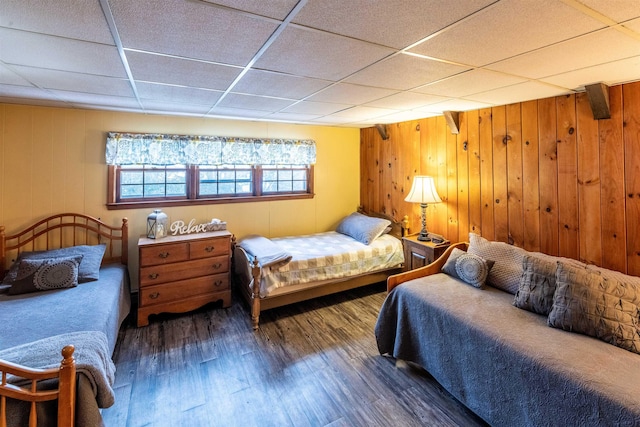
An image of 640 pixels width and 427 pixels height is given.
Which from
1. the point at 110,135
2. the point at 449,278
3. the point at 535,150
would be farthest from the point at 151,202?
the point at 535,150

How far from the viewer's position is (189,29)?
1.37 m

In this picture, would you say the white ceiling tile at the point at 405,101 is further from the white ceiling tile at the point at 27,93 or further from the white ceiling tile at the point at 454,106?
the white ceiling tile at the point at 27,93

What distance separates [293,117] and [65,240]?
2818mm

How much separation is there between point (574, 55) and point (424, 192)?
73.6 inches

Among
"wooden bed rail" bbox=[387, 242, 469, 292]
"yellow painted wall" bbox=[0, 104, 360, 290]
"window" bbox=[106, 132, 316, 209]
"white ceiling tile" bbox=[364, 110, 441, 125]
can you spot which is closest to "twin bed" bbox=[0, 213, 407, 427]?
"yellow painted wall" bbox=[0, 104, 360, 290]

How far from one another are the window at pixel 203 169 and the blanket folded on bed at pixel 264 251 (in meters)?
0.66

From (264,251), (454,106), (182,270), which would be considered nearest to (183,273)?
(182,270)

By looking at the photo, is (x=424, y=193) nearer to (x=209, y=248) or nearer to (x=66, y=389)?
(x=209, y=248)

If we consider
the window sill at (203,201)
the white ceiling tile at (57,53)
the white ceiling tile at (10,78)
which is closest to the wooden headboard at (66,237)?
the window sill at (203,201)

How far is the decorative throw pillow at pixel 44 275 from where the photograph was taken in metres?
2.45

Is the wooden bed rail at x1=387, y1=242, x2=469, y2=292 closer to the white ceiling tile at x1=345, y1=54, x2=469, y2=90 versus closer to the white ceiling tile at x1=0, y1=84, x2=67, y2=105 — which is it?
the white ceiling tile at x1=345, y1=54, x2=469, y2=90

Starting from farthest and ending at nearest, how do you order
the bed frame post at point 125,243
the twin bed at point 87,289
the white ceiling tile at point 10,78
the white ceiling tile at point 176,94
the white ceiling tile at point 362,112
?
the bed frame post at point 125,243 < the white ceiling tile at point 362,112 < the white ceiling tile at point 176,94 < the white ceiling tile at point 10,78 < the twin bed at point 87,289

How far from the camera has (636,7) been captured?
117 cm

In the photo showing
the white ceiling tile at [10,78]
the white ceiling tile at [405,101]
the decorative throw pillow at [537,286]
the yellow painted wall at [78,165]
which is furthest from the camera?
the yellow painted wall at [78,165]
